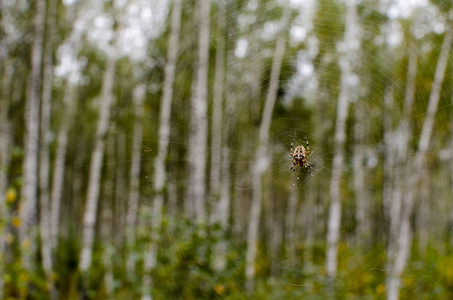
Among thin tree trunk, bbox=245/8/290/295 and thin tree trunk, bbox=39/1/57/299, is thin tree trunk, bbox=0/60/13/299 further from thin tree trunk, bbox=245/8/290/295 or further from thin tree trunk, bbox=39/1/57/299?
thin tree trunk, bbox=245/8/290/295

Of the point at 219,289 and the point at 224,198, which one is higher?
the point at 224,198

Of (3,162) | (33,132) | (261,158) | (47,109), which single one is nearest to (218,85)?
(261,158)

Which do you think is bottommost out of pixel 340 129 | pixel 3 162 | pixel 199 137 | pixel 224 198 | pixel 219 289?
pixel 219 289

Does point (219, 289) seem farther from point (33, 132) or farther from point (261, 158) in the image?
point (261, 158)

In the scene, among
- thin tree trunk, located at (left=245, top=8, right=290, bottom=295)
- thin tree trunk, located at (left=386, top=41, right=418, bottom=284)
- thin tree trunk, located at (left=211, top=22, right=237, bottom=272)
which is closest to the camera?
thin tree trunk, located at (left=211, top=22, right=237, bottom=272)

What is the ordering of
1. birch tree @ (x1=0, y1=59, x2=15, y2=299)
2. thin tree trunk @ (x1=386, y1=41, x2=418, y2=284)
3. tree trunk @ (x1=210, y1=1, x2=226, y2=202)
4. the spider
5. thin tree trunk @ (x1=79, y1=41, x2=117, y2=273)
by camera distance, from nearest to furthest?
1. birch tree @ (x1=0, y1=59, x2=15, y2=299)
2. the spider
3. thin tree trunk @ (x1=79, y1=41, x2=117, y2=273)
4. thin tree trunk @ (x1=386, y1=41, x2=418, y2=284)
5. tree trunk @ (x1=210, y1=1, x2=226, y2=202)

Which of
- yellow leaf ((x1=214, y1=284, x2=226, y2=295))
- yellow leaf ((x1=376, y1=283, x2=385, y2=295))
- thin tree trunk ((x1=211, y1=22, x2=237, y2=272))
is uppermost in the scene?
thin tree trunk ((x1=211, y1=22, x2=237, y2=272))

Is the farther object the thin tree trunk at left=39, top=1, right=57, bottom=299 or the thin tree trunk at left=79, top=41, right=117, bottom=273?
the thin tree trunk at left=39, top=1, right=57, bottom=299

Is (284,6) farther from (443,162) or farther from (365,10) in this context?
(443,162)

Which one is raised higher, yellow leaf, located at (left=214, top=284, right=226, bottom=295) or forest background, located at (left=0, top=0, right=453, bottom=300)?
forest background, located at (left=0, top=0, right=453, bottom=300)

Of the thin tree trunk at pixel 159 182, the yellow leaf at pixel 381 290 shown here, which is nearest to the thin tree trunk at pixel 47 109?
the thin tree trunk at pixel 159 182

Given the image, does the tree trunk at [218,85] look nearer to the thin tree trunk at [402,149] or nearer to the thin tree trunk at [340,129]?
the thin tree trunk at [340,129]

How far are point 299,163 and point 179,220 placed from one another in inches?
65.5

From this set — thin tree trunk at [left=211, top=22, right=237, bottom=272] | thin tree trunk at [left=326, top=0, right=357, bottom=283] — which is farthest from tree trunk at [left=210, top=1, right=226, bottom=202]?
thin tree trunk at [left=326, top=0, right=357, bottom=283]
